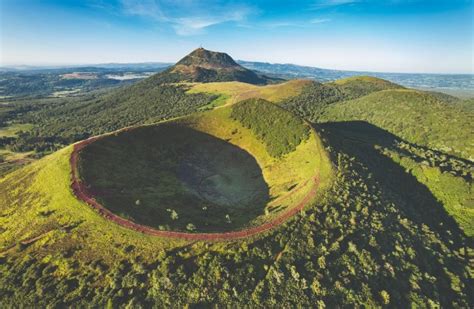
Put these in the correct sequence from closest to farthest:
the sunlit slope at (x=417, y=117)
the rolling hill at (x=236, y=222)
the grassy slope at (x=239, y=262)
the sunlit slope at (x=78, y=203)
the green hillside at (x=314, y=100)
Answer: the grassy slope at (x=239, y=262), the rolling hill at (x=236, y=222), the sunlit slope at (x=78, y=203), the sunlit slope at (x=417, y=117), the green hillside at (x=314, y=100)

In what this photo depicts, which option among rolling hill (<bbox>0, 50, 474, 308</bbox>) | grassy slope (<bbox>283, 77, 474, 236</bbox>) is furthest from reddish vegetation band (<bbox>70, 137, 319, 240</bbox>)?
grassy slope (<bbox>283, 77, 474, 236</bbox>)

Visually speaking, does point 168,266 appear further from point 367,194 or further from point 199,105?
point 199,105

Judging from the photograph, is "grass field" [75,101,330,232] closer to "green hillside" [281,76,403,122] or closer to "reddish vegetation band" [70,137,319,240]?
"reddish vegetation band" [70,137,319,240]

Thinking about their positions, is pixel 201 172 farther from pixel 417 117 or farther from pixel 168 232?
pixel 417 117

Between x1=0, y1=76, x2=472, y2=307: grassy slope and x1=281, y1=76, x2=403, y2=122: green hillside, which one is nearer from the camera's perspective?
x1=0, y1=76, x2=472, y2=307: grassy slope

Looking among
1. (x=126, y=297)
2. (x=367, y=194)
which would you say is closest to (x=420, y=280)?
(x=367, y=194)

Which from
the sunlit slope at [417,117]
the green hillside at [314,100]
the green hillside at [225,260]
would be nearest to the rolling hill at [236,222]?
the green hillside at [225,260]

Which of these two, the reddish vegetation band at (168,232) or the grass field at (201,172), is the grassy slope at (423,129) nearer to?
the grass field at (201,172)

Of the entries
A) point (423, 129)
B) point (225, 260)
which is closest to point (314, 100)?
point (423, 129)

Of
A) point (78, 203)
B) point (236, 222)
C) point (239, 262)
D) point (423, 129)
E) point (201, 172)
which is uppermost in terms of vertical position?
point (78, 203)
